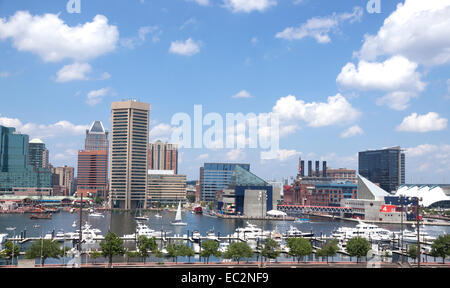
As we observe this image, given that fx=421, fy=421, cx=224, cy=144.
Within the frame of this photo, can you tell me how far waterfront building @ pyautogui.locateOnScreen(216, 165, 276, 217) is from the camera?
2344 centimetres

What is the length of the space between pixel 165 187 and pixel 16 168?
1125cm

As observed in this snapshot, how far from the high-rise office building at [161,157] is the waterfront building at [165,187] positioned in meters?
0.84

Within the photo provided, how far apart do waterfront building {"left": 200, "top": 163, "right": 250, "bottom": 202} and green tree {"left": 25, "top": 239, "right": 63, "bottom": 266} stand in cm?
2549

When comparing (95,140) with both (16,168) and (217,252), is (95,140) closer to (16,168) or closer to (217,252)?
(16,168)

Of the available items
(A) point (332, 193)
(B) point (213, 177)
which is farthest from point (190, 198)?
(A) point (332, 193)

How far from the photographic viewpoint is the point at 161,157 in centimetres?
3584

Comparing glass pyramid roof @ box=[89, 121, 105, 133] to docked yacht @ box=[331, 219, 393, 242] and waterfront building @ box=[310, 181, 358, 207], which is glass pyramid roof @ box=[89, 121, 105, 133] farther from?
docked yacht @ box=[331, 219, 393, 242]

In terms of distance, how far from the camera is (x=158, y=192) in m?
34.7

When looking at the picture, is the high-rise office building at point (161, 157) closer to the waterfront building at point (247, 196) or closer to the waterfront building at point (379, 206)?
the waterfront building at point (247, 196)

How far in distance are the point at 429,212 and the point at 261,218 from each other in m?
10.7

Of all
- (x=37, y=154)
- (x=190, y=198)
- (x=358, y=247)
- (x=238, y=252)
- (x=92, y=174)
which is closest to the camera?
(x=238, y=252)

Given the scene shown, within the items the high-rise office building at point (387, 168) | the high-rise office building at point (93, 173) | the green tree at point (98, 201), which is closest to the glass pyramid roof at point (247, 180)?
the high-rise office building at point (387, 168)
